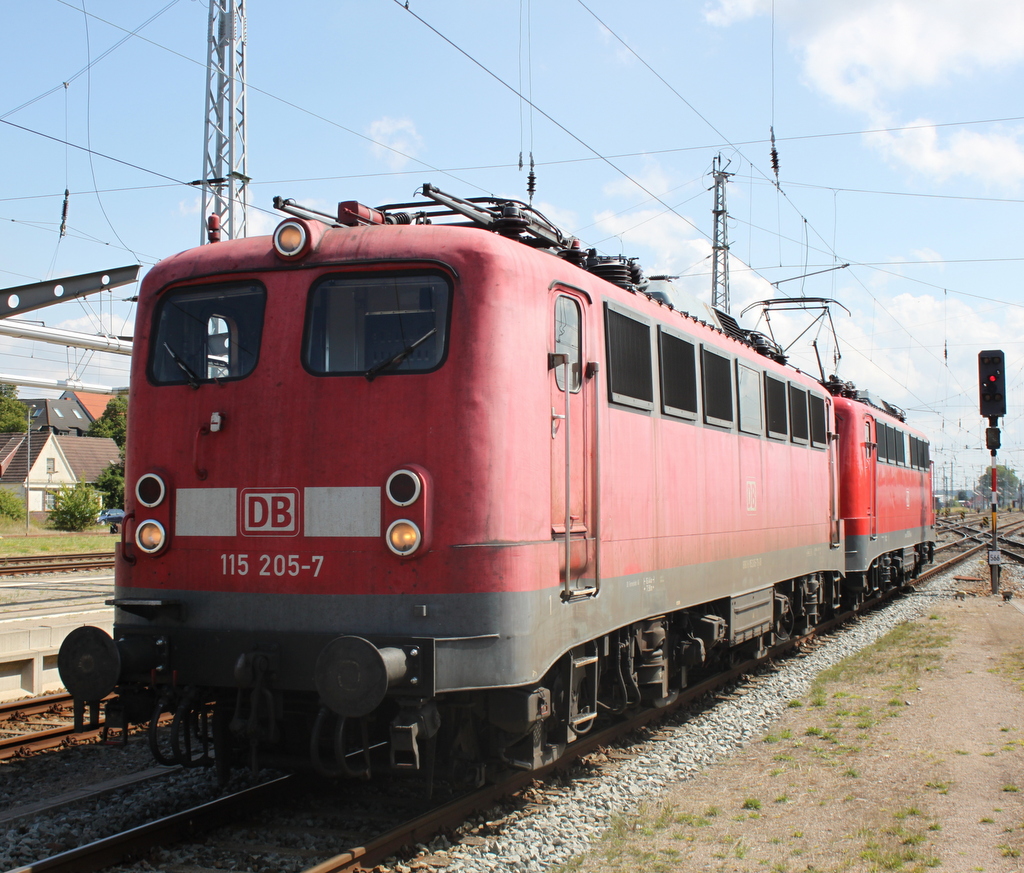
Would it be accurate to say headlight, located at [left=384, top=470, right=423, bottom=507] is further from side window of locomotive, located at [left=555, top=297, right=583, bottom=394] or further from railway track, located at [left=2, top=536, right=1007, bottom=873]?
railway track, located at [left=2, top=536, right=1007, bottom=873]

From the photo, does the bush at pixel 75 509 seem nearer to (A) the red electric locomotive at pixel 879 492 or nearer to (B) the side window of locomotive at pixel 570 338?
(A) the red electric locomotive at pixel 879 492

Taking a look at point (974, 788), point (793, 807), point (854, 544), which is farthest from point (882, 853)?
point (854, 544)

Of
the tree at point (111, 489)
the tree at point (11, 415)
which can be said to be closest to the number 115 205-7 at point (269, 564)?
the tree at point (111, 489)

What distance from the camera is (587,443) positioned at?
6602 millimetres

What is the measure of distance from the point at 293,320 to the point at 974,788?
5.55 metres

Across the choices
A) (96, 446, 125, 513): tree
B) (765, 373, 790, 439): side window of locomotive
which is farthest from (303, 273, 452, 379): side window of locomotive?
(96, 446, 125, 513): tree

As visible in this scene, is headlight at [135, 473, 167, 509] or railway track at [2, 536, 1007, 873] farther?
headlight at [135, 473, 167, 509]

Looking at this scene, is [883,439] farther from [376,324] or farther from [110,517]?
[110,517]

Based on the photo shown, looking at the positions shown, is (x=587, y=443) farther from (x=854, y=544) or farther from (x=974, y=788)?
(x=854, y=544)

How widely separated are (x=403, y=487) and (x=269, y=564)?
0.93m

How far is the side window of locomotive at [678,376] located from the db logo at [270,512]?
3.37 meters

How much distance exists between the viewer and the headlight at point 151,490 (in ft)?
Result: 20.0

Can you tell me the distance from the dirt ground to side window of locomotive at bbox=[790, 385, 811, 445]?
2.99 metres

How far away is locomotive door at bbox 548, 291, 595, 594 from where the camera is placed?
6191 millimetres
